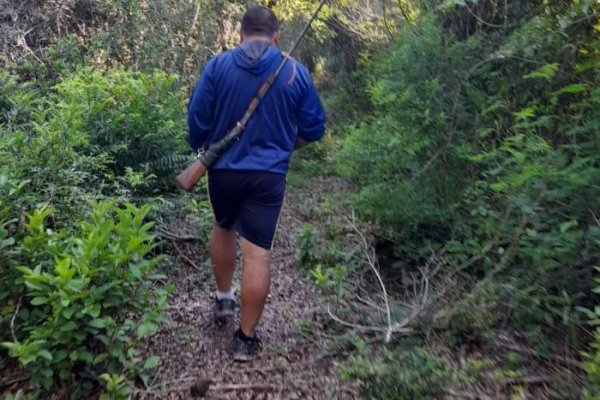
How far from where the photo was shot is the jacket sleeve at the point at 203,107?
3.72 m

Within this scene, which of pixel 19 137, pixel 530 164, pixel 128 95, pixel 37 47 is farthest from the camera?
pixel 37 47

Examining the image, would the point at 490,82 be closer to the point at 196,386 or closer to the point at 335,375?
the point at 335,375

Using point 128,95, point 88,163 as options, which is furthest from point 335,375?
point 128,95

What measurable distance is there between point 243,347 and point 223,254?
0.64m

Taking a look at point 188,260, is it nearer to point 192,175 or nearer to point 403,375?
point 192,175

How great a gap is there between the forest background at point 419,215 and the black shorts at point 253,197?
60cm

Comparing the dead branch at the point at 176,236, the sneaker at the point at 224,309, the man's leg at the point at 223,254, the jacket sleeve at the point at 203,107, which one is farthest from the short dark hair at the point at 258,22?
the dead branch at the point at 176,236

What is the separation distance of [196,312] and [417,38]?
108 inches

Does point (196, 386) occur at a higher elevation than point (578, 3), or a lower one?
lower

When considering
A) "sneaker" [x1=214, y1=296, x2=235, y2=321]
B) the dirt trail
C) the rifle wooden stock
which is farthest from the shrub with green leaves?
"sneaker" [x1=214, y1=296, x2=235, y2=321]

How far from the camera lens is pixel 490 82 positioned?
4539mm

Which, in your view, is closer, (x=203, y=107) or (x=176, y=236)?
(x=203, y=107)

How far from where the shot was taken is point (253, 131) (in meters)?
3.64

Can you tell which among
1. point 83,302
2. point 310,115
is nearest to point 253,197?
point 310,115
